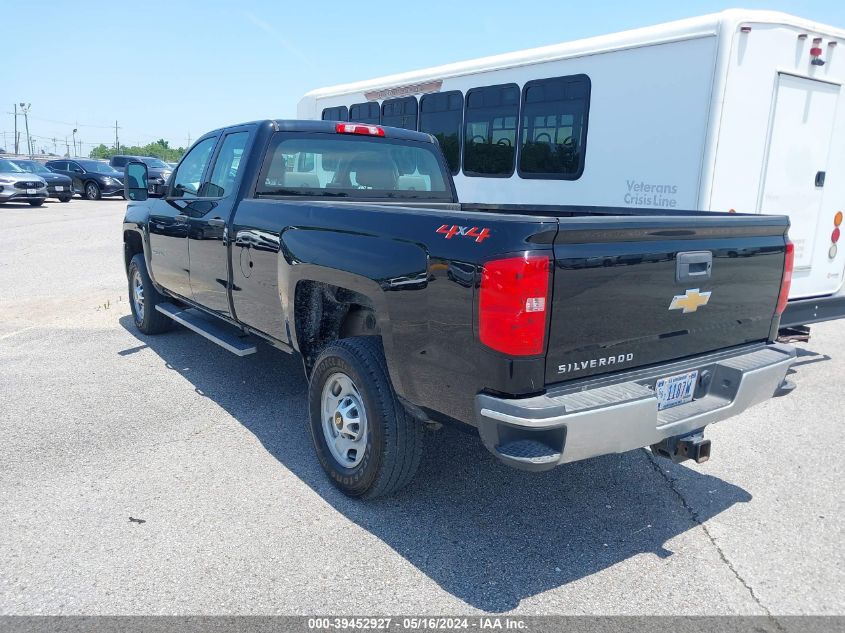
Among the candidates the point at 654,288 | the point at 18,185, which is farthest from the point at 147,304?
the point at 18,185

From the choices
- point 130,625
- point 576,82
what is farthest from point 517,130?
point 130,625

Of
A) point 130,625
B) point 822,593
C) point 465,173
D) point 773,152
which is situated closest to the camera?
point 130,625

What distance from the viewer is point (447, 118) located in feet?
31.6

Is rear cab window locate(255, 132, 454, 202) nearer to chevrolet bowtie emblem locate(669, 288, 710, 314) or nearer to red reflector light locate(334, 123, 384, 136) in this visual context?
red reflector light locate(334, 123, 384, 136)

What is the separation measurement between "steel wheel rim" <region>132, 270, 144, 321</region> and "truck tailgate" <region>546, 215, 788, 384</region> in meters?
5.57

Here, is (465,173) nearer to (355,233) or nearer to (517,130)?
(517,130)

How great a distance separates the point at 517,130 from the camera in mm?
8492

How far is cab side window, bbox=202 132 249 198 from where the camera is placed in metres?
4.93

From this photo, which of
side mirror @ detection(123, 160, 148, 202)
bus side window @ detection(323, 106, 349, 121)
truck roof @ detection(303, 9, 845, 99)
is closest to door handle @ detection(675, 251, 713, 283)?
truck roof @ detection(303, 9, 845, 99)

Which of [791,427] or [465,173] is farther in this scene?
[465,173]

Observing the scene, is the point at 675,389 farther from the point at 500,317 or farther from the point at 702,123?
the point at 702,123

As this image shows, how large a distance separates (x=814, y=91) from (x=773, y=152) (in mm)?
802
